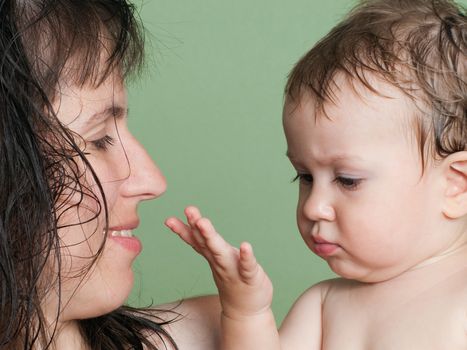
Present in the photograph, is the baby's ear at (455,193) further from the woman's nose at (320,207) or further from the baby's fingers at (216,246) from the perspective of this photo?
the baby's fingers at (216,246)

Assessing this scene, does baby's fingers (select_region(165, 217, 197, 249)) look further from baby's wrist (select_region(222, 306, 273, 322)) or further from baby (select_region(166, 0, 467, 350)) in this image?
baby's wrist (select_region(222, 306, 273, 322))

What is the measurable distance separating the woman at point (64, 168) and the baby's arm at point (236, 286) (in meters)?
0.09

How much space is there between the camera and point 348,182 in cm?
162

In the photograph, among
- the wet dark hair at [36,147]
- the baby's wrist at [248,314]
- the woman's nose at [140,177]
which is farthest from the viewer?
the baby's wrist at [248,314]

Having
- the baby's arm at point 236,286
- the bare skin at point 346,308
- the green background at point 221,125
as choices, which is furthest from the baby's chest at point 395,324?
the green background at point 221,125

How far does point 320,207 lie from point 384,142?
0.14m

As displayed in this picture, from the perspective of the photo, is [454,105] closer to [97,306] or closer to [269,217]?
[97,306]

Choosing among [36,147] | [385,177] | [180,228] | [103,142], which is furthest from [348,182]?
[36,147]

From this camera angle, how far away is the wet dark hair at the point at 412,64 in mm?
1596

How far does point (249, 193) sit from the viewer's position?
2.98 meters

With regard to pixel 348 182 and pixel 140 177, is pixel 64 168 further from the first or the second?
pixel 348 182

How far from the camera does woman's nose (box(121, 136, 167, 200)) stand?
1.58 meters

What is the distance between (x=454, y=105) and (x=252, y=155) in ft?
4.57

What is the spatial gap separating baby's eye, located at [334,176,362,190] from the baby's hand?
6.9 inches
